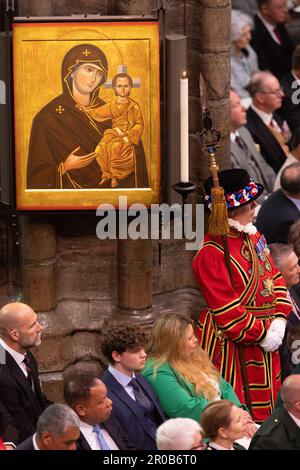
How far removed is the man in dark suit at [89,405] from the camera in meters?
9.66

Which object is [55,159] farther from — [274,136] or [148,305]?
[274,136]

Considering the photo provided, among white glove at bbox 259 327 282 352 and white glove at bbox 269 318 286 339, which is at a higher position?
white glove at bbox 269 318 286 339

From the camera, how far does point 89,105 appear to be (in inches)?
447

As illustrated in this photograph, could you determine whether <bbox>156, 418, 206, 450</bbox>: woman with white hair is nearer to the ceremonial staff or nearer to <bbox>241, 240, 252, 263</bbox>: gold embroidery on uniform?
the ceremonial staff

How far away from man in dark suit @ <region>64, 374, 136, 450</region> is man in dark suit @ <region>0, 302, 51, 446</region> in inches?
20.2

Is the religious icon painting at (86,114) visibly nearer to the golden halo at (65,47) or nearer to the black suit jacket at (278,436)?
the golden halo at (65,47)

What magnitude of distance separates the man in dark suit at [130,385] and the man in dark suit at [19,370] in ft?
1.34

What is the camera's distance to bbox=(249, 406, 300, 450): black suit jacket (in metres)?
9.78

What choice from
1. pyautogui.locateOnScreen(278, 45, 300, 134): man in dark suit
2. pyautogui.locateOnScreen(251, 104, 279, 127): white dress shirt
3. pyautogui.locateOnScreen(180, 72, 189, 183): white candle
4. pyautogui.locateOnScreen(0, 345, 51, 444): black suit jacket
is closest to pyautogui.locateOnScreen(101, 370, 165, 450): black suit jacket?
pyautogui.locateOnScreen(0, 345, 51, 444): black suit jacket

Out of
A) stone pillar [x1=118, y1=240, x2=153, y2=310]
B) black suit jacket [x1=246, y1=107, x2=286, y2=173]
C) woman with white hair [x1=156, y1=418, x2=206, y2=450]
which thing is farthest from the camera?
black suit jacket [x1=246, y1=107, x2=286, y2=173]

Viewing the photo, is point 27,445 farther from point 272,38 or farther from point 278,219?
point 272,38

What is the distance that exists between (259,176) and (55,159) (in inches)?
139

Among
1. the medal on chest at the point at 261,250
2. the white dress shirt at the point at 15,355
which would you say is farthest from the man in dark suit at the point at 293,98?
the white dress shirt at the point at 15,355
